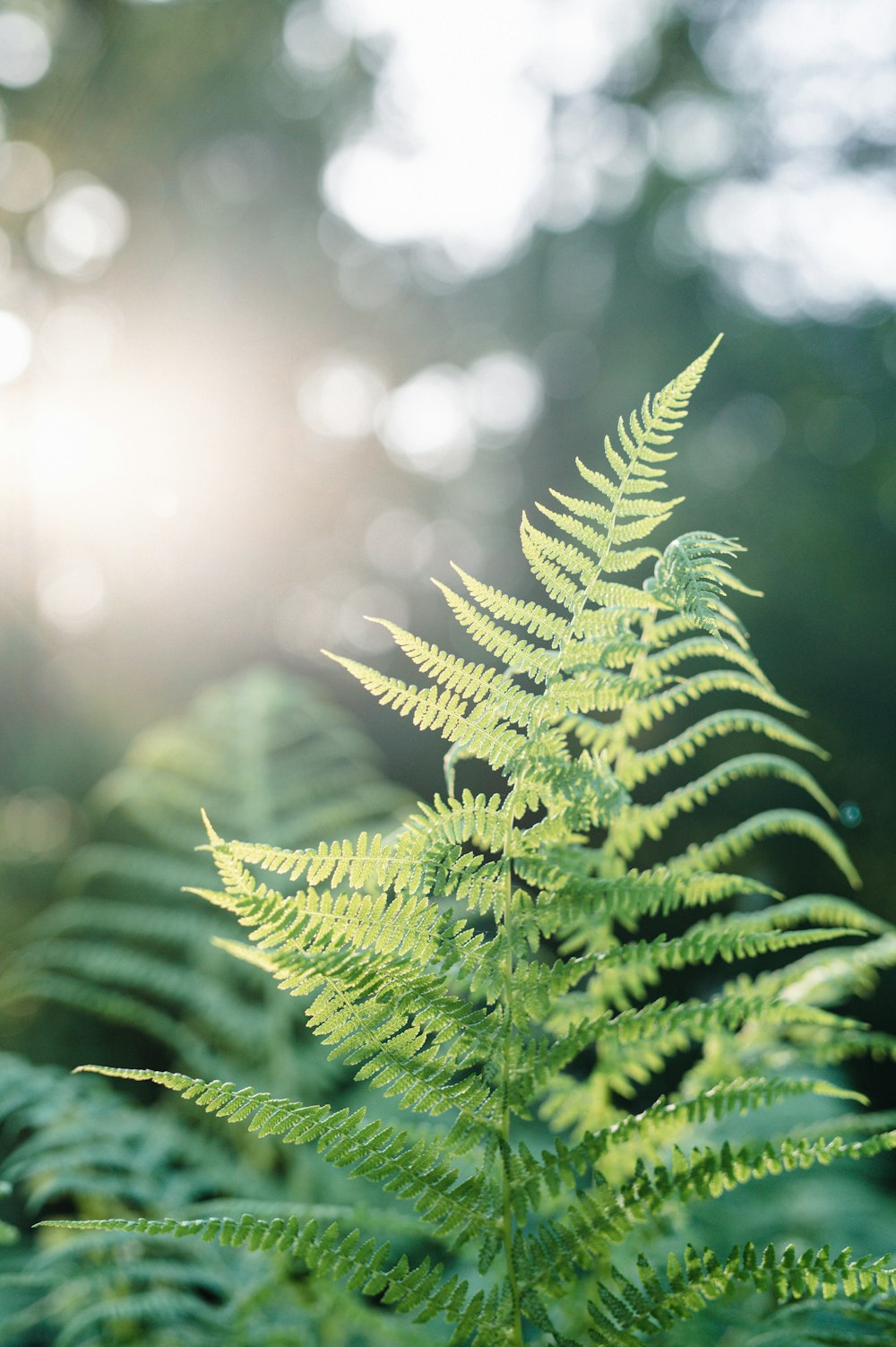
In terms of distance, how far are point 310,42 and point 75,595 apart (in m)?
3.72


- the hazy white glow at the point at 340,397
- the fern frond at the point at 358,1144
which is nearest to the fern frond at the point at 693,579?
the fern frond at the point at 358,1144

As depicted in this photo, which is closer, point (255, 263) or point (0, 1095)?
point (0, 1095)

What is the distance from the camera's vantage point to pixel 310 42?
5078mm

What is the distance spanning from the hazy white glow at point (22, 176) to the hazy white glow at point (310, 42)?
1587mm

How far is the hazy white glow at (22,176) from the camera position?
459cm

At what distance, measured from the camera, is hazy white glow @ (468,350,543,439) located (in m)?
4.20

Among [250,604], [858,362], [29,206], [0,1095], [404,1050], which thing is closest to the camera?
[404,1050]

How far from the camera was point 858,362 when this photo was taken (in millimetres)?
4094

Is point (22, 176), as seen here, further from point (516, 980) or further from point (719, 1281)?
point (719, 1281)

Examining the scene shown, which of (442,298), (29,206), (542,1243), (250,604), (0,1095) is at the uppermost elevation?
(29,206)

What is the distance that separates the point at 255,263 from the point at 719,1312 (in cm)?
496

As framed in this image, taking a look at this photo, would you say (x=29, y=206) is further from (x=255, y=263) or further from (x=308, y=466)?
(x=308, y=466)

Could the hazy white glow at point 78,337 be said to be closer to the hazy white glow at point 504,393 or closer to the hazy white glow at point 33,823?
the hazy white glow at point 504,393

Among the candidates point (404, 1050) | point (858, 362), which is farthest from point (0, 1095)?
point (858, 362)
